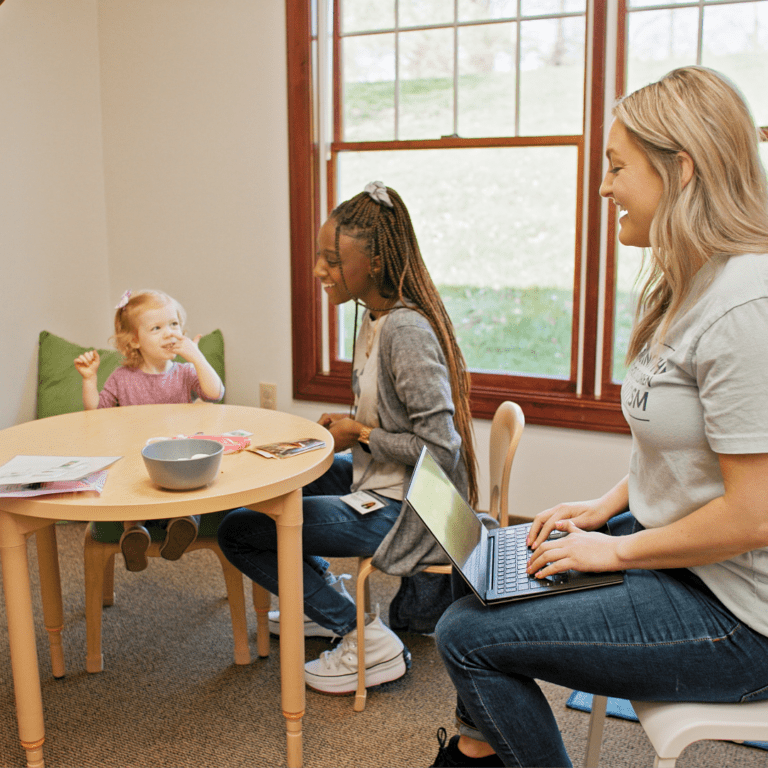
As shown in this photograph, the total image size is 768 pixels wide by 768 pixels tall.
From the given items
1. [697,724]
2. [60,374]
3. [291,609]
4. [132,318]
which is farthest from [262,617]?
[60,374]

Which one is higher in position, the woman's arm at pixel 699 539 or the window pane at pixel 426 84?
the window pane at pixel 426 84

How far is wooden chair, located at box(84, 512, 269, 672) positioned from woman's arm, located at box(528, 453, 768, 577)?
103 centimetres

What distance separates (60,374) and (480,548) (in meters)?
2.23

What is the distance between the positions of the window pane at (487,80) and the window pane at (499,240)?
0.31ft

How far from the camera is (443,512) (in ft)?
4.51

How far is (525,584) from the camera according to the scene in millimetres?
1257

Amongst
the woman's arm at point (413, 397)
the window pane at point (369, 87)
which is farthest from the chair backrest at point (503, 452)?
the window pane at point (369, 87)

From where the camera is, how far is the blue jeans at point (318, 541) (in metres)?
1.81

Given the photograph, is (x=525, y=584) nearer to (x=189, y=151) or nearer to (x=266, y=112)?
(x=266, y=112)

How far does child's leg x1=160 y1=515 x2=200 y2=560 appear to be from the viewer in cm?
181

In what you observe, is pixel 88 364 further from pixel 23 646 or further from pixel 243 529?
pixel 23 646

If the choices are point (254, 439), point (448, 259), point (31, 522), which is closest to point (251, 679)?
point (254, 439)

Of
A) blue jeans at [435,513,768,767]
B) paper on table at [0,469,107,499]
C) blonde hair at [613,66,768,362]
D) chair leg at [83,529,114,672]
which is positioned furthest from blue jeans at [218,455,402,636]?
blonde hair at [613,66,768,362]

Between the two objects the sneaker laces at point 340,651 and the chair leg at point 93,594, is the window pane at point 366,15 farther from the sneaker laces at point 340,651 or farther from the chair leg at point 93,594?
the sneaker laces at point 340,651
